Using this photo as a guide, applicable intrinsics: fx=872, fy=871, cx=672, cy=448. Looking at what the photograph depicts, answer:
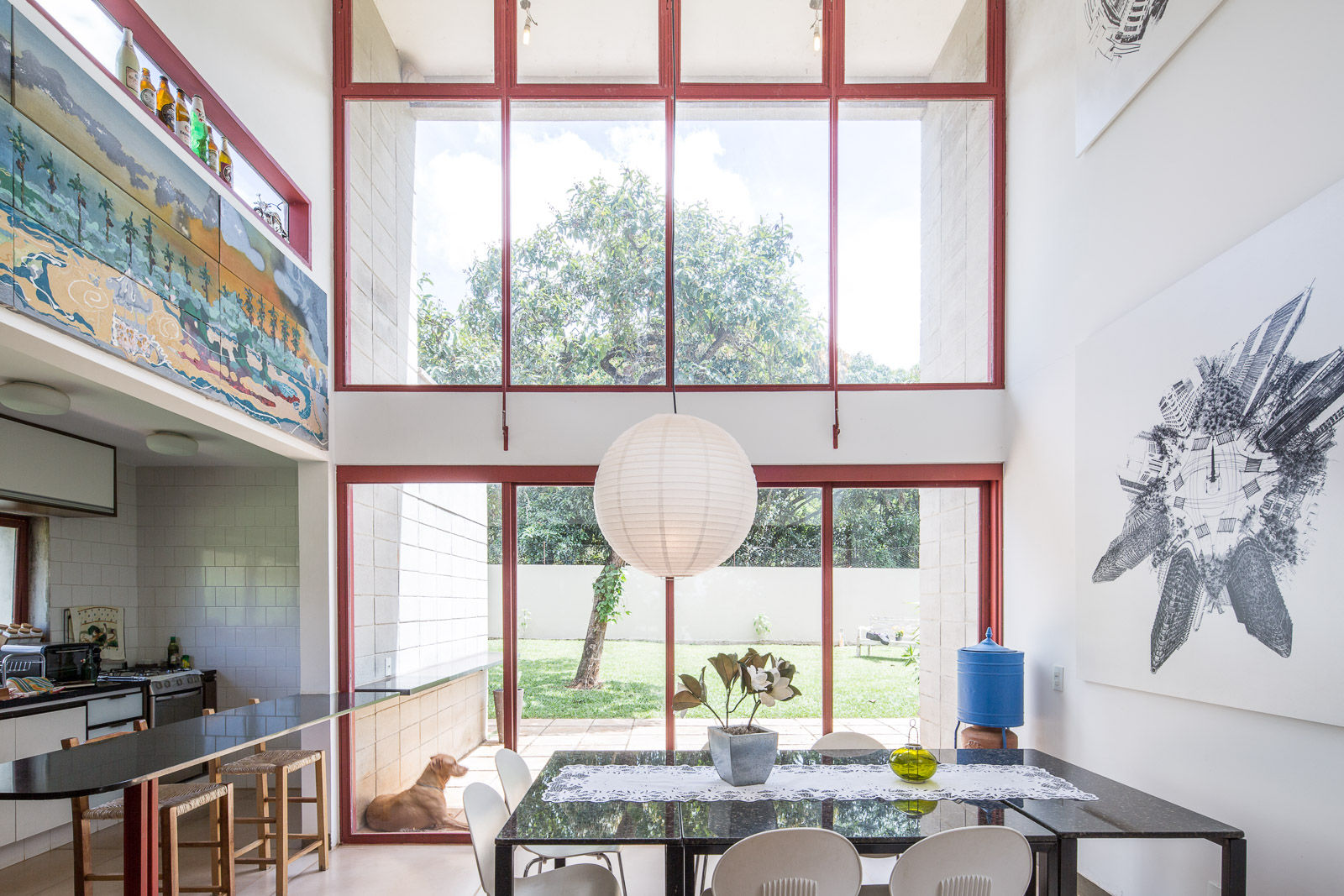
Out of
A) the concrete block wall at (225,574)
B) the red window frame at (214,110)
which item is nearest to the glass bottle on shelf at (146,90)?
the red window frame at (214,110)

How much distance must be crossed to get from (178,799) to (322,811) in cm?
102

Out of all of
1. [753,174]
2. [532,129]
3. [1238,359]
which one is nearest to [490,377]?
[532,129]

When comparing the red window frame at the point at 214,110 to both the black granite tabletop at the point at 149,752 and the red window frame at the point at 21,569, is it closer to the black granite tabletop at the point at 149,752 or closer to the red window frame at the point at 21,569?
the black granite tabletop at the point at 149,752

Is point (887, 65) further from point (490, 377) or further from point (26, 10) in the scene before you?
point (26, 10)

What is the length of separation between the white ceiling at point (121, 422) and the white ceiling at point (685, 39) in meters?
2.53

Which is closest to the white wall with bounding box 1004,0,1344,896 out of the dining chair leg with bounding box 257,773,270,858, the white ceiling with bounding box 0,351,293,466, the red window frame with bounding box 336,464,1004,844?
the red window frame with bounding box 336,464,1004,844

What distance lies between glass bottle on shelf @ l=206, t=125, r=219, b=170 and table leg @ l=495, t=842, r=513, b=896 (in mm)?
2949

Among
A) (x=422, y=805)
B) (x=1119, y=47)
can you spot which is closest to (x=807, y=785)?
(x=422, y=805)

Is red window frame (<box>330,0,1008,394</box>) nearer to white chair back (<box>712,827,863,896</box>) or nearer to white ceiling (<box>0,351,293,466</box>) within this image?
white ceiling (<box>0,351,293,466</box>)

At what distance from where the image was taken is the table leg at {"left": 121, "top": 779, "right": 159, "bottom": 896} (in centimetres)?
280

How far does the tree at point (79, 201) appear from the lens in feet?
8.63

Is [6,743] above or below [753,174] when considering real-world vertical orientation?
below

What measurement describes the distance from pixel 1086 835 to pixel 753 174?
3.90m

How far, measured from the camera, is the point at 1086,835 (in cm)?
248
